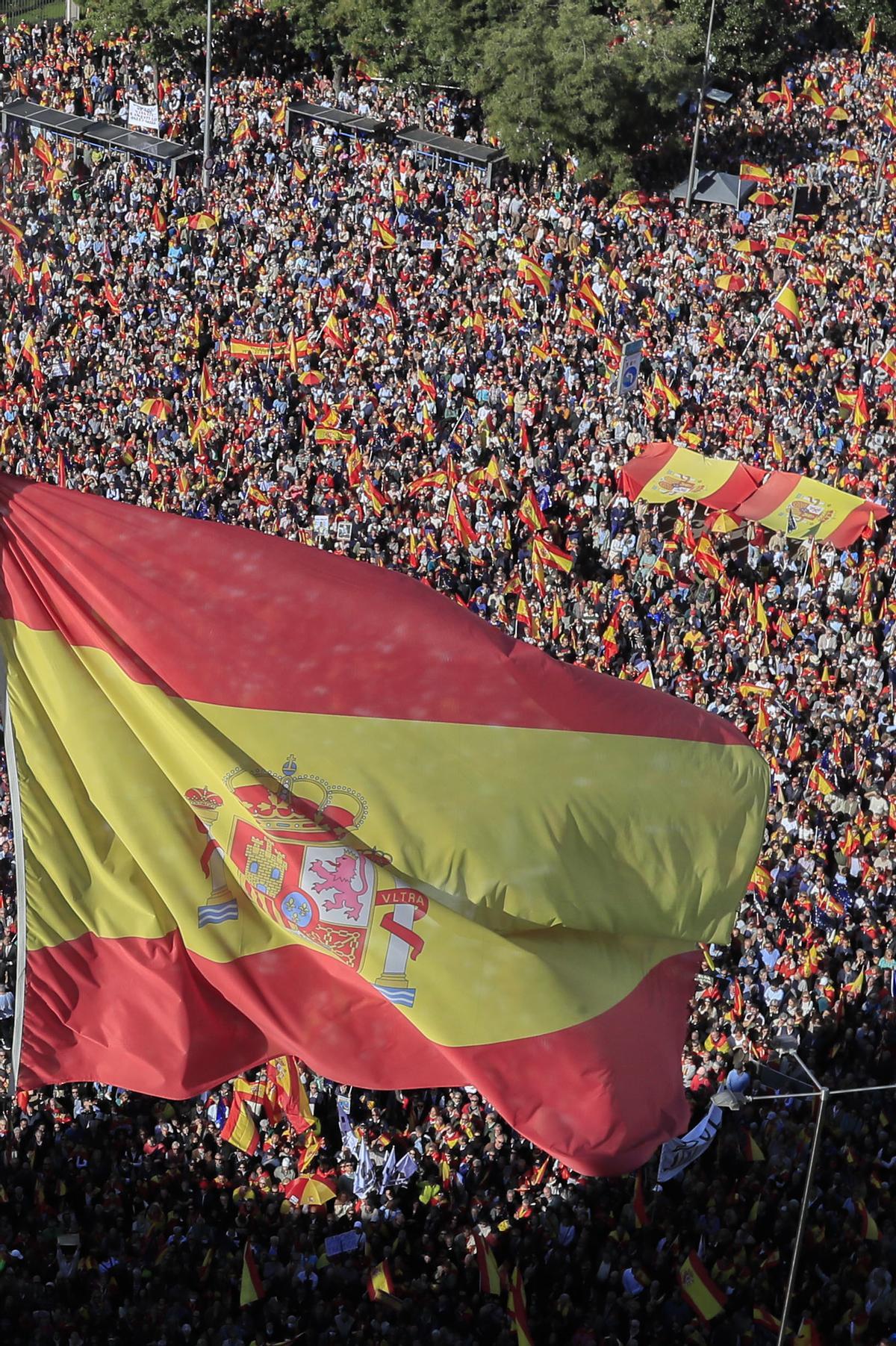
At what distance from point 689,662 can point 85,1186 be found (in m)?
12.6

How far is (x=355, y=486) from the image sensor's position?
2978 centimetres

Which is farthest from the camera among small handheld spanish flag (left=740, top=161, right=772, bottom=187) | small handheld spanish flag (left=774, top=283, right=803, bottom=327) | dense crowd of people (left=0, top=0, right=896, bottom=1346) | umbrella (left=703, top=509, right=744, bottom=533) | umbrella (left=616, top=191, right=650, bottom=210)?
small handheld spanish flag (left=740, top=161, right=772, bottom=187)

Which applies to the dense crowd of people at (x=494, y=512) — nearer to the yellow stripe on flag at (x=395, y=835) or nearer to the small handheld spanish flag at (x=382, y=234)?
the small handheld spanish flag at (x=382, y=234)

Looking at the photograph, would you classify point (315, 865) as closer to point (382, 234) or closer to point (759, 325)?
point (759, 325)

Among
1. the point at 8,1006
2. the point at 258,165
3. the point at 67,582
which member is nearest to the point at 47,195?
the point at 258,165

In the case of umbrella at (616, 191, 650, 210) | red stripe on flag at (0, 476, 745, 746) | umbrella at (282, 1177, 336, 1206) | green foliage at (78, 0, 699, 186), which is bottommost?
umbrella at (282, 1177, 336, 1206)

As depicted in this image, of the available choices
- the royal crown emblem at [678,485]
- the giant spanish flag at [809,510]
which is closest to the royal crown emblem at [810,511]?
the giant spanish flag at [809,510]

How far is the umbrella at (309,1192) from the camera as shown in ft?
52.1

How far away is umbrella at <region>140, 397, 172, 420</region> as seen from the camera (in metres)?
31.1

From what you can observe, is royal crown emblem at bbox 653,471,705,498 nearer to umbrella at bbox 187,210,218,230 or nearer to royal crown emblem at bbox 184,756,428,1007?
umbrella at bbox 187,210,218,230

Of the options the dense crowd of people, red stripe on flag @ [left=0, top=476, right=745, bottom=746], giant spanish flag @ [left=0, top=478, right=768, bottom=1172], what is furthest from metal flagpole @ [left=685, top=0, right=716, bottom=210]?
giant spanish flag @ [left=0, top=478, right=768, bottom=1172]

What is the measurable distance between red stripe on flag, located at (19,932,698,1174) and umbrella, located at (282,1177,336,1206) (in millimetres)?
6629

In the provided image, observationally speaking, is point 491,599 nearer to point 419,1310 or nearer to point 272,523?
point 272,523

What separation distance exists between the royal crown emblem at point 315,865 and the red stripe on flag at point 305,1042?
1.07ft
